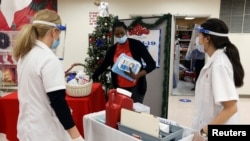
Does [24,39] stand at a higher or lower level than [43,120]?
higher

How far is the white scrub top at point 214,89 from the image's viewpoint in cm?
123

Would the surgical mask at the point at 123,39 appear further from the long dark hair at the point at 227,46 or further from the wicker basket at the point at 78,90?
the long dark hair at the point at 227,46

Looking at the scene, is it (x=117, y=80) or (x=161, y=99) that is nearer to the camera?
(x=117, y=80)

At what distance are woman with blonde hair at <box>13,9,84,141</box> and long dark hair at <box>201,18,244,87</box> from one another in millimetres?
968

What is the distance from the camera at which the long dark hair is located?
4.32 ft

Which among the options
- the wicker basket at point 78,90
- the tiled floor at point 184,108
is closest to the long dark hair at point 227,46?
the wicker basket at point 78,90

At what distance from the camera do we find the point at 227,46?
137cm

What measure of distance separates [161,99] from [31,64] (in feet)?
6.87

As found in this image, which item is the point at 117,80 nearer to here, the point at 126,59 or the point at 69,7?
the point at 126,59

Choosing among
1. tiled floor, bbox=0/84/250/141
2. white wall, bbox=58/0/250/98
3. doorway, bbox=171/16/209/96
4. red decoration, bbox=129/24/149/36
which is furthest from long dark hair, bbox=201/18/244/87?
doorway, bbox=171/16/209/96

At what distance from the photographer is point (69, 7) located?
5.78 m

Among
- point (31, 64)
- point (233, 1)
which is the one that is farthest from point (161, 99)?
point (233, 1)

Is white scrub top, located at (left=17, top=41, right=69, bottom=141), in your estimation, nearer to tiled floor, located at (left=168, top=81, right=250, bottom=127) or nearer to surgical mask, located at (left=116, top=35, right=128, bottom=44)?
surgical mask, located at (left=116, top=35, right=128, bottom=44)

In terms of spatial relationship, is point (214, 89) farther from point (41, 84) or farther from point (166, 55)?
point (166, 55)
